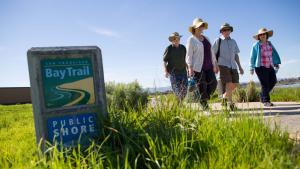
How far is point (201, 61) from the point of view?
6938 mm

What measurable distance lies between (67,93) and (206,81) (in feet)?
12.8

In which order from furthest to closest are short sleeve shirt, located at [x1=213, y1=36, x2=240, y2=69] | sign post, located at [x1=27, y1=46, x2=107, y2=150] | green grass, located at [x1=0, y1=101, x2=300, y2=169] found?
short sleeve shirt, located at [x1=213, y1=36, x2=240, y2=69] < sign post, located at [x1=27, y1=46, x2=107, y2=150] < green grass, located at [x1=0, y1=101, x2=300, y2=169]

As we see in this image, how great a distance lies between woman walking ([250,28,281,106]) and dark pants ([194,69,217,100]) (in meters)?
1.60

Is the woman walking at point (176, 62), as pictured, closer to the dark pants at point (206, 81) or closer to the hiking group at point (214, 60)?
the hiking group at point (214, 60)

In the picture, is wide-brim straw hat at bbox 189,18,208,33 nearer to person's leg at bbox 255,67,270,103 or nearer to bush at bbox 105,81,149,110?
person's leg at bbox 255,67,270,103

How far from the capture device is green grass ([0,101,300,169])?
2570mm

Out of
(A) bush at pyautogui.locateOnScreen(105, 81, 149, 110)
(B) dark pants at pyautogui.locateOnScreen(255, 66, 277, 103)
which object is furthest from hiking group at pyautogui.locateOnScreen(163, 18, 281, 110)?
(A) bush at pyautogui.locateOnScreen(105, 81, 149, 110)

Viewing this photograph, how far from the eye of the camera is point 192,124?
11.6 ft

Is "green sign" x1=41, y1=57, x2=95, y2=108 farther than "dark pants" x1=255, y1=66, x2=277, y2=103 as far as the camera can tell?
No

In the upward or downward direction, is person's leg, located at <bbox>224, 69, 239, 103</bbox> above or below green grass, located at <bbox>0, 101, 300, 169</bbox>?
above

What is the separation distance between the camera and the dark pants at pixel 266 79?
803 centimetres

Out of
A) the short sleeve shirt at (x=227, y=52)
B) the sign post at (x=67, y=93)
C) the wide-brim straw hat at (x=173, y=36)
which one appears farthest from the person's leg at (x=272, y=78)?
the sign post at (x=67, y=93)

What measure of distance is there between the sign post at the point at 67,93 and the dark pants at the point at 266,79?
17.0 feet

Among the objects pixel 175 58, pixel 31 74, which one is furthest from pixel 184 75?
pixel 31 74
